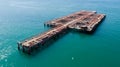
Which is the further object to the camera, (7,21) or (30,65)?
(7,21)

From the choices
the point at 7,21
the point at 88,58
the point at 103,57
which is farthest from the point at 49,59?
the point at 7,21

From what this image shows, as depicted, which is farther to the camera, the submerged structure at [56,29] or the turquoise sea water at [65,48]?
the submerged structure at [56,29]

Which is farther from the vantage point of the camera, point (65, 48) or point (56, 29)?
point (56, 29)

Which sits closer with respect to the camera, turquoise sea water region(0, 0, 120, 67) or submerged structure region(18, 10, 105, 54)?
turquoise sea water region(0, 0, 120, 67)

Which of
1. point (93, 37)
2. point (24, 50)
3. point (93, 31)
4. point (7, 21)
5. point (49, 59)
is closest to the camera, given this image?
point (49, 59)

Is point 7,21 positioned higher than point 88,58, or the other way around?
point 7,21

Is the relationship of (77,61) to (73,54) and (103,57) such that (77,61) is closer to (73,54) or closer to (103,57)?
(73,54)

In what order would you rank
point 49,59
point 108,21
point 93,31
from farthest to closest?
point 108,21, point 93,31, point 49,59

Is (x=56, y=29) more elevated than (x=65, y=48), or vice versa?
(x=56, y=29)

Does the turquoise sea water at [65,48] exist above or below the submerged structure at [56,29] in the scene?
below

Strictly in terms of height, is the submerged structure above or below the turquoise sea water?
above
